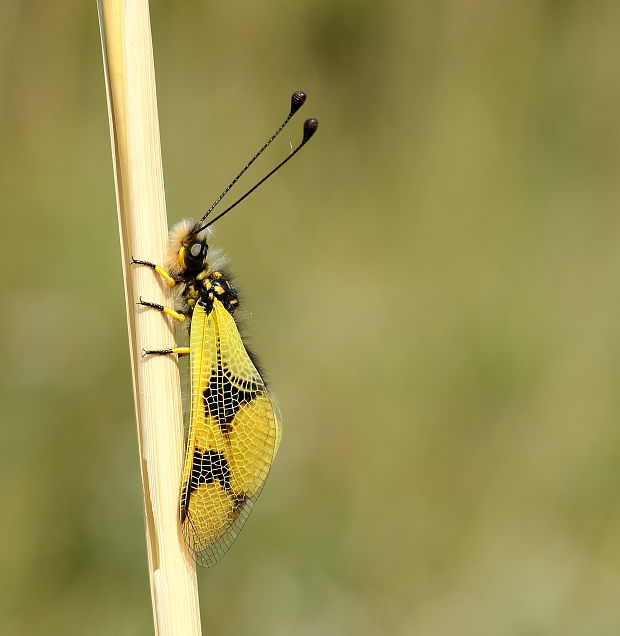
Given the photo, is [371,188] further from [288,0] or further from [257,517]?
[257,517]

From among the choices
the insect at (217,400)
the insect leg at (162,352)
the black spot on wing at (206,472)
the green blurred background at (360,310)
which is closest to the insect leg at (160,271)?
the insect at (217,400)

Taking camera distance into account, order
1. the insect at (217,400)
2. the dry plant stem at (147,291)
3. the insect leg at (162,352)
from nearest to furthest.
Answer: the dry plant stem at (147,291) → the insect leg at (162,352) → the insect at (217,400)

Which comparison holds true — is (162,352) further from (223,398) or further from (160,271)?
(223,398)

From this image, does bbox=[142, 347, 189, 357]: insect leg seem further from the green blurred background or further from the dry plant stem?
the green blurred background

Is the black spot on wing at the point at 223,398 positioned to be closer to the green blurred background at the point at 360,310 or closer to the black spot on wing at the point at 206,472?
the black spot on wing at the point at 206,472

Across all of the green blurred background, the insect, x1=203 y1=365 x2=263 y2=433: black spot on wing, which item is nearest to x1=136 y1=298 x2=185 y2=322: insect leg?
the insect

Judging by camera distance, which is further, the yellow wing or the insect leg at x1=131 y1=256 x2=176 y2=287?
the yellow wing

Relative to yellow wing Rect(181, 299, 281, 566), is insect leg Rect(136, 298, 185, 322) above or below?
above
